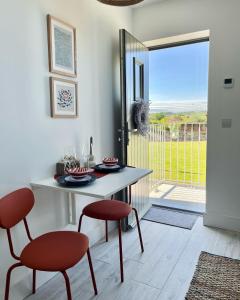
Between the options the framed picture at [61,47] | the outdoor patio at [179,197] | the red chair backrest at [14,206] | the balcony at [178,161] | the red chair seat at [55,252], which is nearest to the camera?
the red chair seat at [55,252]

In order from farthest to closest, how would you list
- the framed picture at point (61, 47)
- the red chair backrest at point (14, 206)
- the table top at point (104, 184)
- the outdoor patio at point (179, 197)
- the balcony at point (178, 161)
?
the balcony at point (178, 161) → the outdoor patio at point (179, 197) → the framed picture at point (61, 47) → the table top at point (104, 184) → the red chair backrest at point (14, 206)

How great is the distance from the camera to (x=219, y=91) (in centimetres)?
254

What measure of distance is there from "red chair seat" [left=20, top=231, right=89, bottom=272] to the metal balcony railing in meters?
2.41

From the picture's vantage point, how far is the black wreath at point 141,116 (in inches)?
107

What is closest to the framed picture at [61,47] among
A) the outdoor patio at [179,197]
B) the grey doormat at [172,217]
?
the grey doormat at [172,217]

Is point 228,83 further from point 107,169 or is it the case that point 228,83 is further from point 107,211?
point 107,211

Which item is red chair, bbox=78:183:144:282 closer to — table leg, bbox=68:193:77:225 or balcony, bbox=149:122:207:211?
table leg, bbox=68:193:77:225

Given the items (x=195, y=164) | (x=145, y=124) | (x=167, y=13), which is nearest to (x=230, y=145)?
(x=145, y=124)

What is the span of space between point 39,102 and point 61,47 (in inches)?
19.7

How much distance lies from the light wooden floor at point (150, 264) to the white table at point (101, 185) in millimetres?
462

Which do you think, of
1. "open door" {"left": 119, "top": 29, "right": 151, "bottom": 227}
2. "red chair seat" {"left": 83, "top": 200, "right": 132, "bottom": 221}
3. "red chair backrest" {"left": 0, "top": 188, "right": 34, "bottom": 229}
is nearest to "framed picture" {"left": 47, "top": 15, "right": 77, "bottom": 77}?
"open door" {"left": 119, "top": 29, "right": 151, "bottom": 227}

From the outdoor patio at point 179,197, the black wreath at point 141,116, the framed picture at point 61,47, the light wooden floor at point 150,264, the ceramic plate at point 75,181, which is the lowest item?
the light wooden floor at point 150,264

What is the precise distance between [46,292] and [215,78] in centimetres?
245

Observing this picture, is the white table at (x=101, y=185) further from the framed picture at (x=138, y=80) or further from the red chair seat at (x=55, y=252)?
the framed picture at (x=138, y=80)
